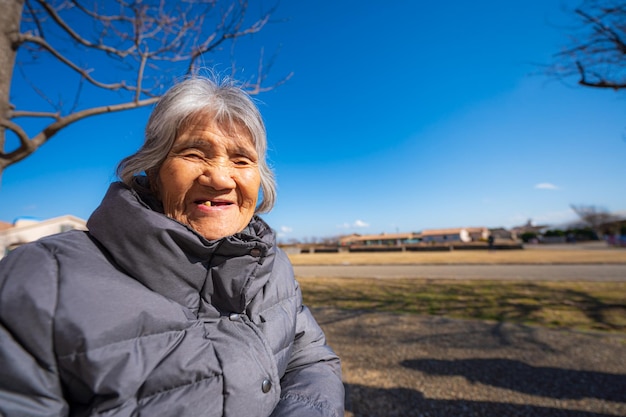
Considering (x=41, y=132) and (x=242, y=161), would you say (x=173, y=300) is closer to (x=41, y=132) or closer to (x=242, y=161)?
(x=242, y=161)

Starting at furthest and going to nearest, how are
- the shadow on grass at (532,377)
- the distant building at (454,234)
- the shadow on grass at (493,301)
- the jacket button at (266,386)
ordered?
the distant building at (454,234)
the shadow on grass at (493,301)
the shadow on grass at (532,377)
the jacket button at (266,386)

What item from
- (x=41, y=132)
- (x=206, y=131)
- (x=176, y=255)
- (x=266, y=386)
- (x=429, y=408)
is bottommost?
(x=429, y=408)

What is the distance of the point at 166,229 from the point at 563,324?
760 centimetres

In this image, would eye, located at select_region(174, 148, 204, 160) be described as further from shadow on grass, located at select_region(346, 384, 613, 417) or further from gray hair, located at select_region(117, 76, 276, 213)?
shadow on grass, located at select_region(346, 384, 613, 417)

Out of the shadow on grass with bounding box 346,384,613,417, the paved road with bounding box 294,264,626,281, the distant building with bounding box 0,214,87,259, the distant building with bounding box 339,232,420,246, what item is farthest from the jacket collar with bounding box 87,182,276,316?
the distant building with bounding box 339,232,420,246

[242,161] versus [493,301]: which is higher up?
[242,161]

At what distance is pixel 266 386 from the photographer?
3.69ft

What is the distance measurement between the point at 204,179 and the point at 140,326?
68 cm

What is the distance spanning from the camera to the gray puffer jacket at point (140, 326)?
882 millimetres

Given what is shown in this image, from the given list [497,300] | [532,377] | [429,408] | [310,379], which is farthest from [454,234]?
[310,379]

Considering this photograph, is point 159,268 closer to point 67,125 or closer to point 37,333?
point 37,333

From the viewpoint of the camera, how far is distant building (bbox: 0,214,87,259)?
917 cm

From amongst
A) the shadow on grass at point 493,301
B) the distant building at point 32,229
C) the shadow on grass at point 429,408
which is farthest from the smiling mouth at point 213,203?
the distant building at point 32,229

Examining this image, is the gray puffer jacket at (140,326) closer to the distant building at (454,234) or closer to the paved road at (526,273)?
the paved road at (526,273)
